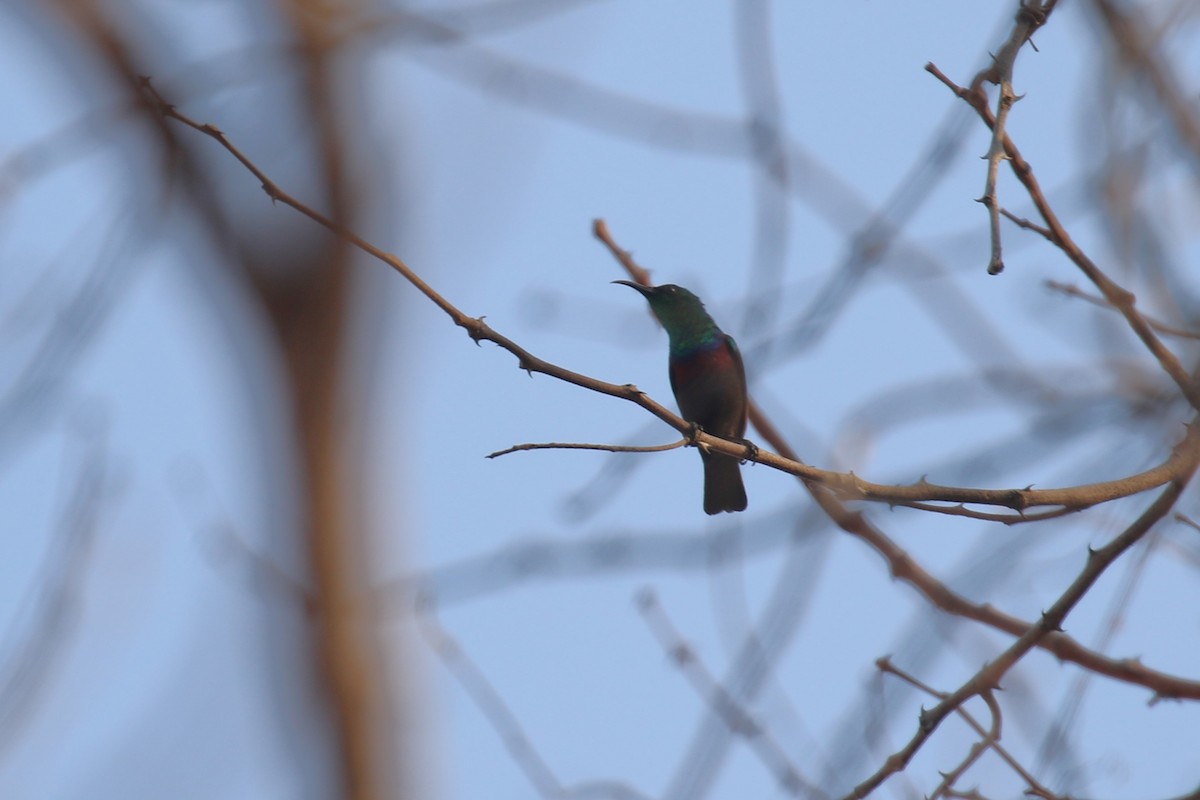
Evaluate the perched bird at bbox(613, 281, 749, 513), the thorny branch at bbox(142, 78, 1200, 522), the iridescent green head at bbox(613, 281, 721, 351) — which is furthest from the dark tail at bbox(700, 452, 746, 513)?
the thorny branch at bbox(142, 78, 1200, 522)

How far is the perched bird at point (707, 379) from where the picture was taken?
6.11 m

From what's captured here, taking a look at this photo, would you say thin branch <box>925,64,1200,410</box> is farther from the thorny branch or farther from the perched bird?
the perched bird

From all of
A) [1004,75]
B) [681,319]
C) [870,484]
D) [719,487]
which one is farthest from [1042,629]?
[681,319]

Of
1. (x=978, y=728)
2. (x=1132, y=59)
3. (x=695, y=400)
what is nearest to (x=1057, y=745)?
(x=978, y=728)

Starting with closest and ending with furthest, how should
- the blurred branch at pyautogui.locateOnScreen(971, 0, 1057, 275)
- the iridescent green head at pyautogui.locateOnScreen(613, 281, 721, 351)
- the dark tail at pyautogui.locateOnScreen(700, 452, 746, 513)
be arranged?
the blurred branch at pyautogui.locateOnScreen(971, 0, 1057, 275), the dark tail at pyautogui.locateOnScreen(700, 452, 746, 513), the iridescent green head at pyautogui.locateOnScreen(613, 281, 721, 351)

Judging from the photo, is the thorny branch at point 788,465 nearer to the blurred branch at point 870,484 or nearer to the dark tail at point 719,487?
the blurred branch at point 870,484

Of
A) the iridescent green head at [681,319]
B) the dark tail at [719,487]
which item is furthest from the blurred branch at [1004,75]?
the iridescent green head at [681,319]

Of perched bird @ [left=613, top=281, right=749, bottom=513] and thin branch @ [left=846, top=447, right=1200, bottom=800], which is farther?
perched bird @ [left=613, top=281, right=749, bottom=513]

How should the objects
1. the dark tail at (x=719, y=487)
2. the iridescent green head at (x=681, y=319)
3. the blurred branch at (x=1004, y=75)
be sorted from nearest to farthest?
the blurred branch at (x=1004, y=75), the dark tail at (x=719, y=487), the iridescent green head at (x=681, y=319)

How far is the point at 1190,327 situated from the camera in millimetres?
3102

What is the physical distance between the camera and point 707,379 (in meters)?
6.49

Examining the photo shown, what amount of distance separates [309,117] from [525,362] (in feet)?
4.35

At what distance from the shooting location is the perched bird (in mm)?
6105

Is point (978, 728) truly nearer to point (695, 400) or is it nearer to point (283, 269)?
point (283, 269)
